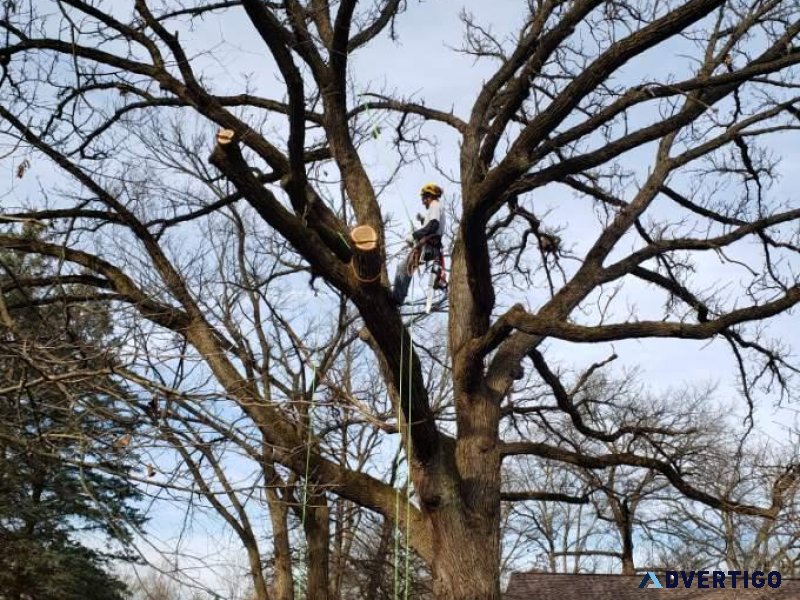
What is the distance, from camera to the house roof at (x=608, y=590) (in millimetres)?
14312

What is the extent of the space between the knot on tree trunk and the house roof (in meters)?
11.6

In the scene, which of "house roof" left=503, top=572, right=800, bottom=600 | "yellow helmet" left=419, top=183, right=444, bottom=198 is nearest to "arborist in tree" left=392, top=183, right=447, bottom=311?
"yellow helmet" left=419, top=183, right=444, bottom=198

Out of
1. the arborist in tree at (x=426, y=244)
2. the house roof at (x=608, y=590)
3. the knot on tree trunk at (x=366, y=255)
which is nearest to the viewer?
the knot on tree trunk at (x=366, y=255)

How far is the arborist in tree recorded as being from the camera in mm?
6852

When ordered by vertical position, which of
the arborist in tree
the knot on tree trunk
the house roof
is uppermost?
the arborist in tree

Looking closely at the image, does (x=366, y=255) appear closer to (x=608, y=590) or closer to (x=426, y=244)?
(x=426, y=244)

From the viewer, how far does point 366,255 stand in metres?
5.30

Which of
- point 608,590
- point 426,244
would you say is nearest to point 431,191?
point 426,244

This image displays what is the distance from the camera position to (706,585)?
49.4ft

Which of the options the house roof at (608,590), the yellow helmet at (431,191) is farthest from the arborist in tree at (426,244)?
the house roof at (608,590)

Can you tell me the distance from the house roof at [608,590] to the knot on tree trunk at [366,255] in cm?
1156

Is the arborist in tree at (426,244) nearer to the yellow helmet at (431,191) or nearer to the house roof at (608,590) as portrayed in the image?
the yellow helmet at (431,191)

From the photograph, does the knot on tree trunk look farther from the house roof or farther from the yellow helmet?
the house roof

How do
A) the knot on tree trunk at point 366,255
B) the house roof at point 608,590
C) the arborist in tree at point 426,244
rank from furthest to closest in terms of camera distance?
the house roof at point 608,590, the arborist in tree at point 426,244, the knot on tree trunk at point 366,255
